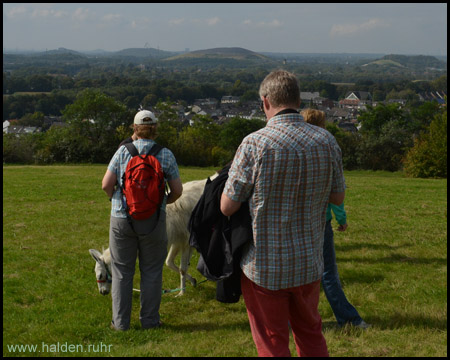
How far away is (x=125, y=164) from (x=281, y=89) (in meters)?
2.38

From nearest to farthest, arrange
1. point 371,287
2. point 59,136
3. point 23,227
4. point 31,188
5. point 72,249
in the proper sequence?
point 371,287, point 72,249, point 23,227, point 31,188, point 59,136

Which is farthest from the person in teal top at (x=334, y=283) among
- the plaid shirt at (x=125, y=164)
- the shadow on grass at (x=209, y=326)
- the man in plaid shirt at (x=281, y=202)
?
the man in plaid shirt at (x=281, y=202)

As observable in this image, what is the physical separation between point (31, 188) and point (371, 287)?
15706 mm

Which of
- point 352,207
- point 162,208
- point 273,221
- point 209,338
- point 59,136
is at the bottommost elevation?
point 59,136

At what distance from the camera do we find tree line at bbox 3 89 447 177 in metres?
46.8

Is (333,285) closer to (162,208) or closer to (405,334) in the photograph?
(405,334)

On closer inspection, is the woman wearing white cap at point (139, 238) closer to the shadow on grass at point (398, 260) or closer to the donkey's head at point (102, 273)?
the donkey's head at point (102, 273)

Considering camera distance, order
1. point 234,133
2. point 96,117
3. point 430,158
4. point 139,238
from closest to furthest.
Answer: point 139,238, point 430,158, point 96,117, point 234,133

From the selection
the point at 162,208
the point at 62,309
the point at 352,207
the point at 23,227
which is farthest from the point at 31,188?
the point at 162,208

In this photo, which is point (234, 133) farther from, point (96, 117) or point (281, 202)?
point (281, 202)

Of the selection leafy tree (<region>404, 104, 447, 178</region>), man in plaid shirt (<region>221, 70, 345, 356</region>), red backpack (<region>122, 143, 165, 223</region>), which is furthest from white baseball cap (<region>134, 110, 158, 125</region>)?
leafy tree (<region>404, 104, 447, 178</region>)

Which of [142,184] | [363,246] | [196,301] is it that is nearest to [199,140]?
[363,246]

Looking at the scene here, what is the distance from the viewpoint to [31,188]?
62.5ft

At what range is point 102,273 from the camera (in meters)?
6.43
